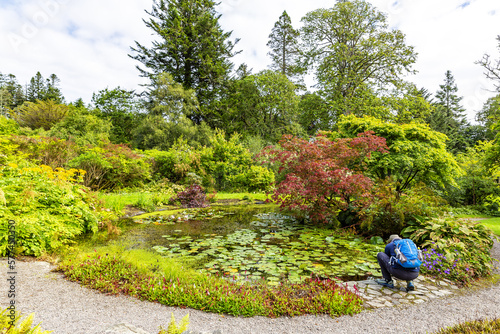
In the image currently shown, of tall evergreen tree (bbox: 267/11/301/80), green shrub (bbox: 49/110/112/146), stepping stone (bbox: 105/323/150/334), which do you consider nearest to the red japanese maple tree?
stepping stone (bbox: 105/323/150/334)

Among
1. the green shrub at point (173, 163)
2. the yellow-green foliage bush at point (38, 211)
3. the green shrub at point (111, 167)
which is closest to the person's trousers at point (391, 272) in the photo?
the yellow-green foliage bush at point (38, 211)

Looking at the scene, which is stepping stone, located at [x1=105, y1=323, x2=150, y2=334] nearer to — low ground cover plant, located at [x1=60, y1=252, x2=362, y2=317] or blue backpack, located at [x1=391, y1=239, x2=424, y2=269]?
low ground cover plant, located at [x1=60, y1=252, x2=362, y2=317]

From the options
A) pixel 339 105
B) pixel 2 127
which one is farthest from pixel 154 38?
pixel 339 105

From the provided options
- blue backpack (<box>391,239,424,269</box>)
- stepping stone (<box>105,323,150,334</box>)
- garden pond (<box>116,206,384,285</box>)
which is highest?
blue backpack (<box>391,239,424,269</box>)

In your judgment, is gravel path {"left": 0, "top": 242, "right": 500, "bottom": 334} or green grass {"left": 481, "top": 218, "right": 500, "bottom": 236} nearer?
gravel path {"left": 0, "top": 242, "right": 500, "bottom": 334}

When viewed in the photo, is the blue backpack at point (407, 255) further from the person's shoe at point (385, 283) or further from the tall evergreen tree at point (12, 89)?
the tall evergreen tree at point (12, 89)

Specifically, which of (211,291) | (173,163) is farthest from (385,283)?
(173,163)

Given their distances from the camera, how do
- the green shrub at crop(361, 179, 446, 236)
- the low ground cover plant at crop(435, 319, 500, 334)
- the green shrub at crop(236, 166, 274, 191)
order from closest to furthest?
the low ground cover plant at crop(435, 319, 500, 334)
the green shrub at crop(361, 179, 446, 236)
the green shrub at crop(236, 166, 274, 191)

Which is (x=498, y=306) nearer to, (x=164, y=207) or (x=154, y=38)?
(x=164, y=207)

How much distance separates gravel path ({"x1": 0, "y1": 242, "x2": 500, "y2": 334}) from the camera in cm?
273

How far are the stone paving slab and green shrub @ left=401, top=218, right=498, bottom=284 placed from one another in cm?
25

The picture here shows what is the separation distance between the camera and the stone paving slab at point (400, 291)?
3413 millimetres

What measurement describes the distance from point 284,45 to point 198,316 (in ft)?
92.2

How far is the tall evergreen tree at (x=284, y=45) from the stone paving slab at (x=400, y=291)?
25168mm
